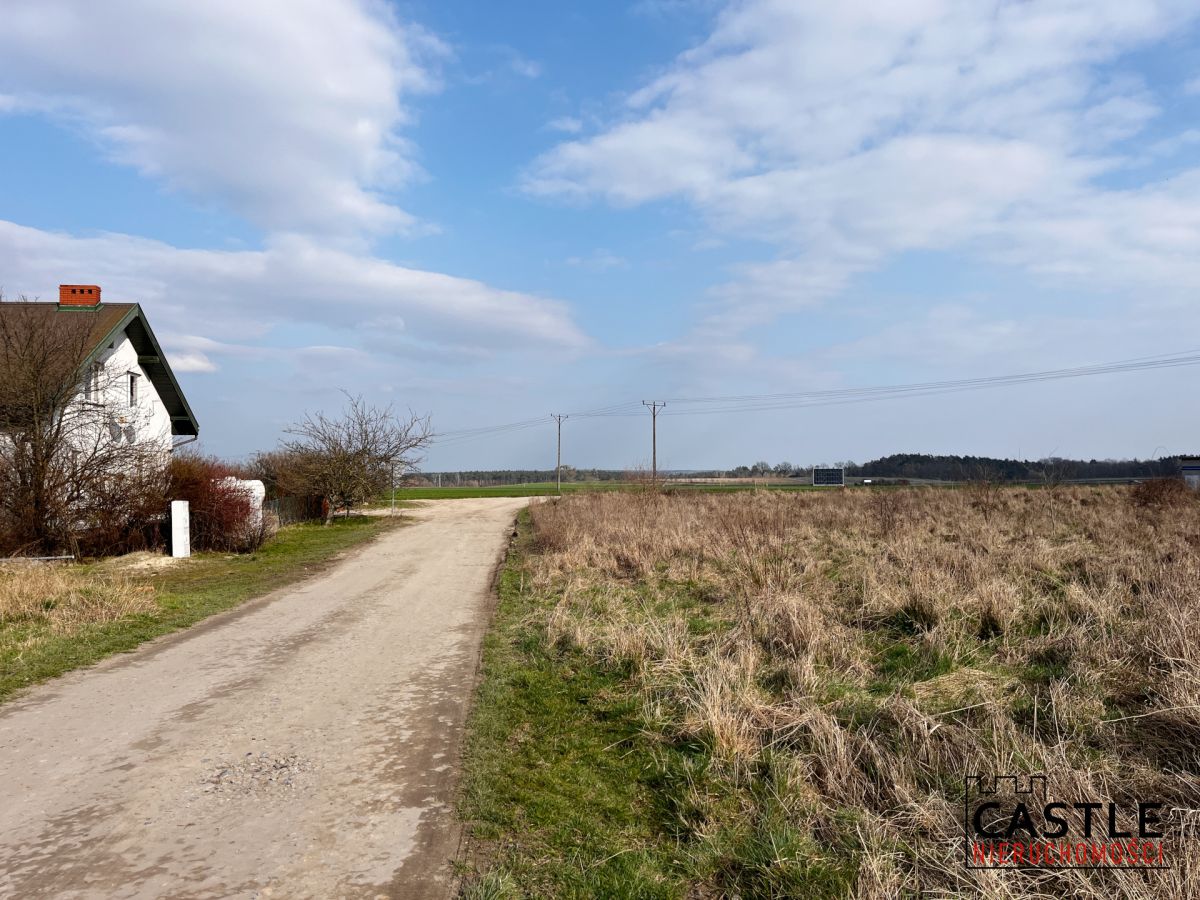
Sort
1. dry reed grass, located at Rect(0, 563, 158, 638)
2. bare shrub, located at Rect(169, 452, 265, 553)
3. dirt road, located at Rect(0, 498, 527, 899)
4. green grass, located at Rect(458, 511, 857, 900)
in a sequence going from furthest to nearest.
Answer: bare shrub, located at Rect(169, 452, 265, 553) < dry reed grass, located at Rect(0, 563, 158, 638) < dirt road, located at Rect(0, 498, 527, 899) < green grass, located at Rect(458, 511, 857, 900)

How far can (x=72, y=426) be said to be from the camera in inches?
707

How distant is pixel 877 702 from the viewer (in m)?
5.80

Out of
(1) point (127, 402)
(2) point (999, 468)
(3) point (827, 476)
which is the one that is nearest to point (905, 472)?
(3) point (827, 476)

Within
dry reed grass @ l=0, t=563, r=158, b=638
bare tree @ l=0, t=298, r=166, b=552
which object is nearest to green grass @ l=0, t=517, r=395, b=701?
dry reed grass @ l=0, t=563, r=158, b=638

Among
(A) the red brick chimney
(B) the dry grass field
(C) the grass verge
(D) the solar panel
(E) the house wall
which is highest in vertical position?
(A) the red brick chimney

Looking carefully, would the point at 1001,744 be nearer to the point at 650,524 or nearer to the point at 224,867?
the point at 224,867

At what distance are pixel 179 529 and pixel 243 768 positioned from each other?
52.4 feet

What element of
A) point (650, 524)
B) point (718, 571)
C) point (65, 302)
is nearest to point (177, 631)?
point (718, 571)

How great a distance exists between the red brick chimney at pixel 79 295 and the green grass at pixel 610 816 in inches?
981

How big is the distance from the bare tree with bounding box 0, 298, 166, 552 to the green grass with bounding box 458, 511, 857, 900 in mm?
15260

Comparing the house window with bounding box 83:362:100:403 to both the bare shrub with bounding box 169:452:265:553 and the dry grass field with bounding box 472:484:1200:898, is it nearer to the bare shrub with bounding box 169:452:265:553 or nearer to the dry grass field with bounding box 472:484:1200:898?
the bare shrub with bounding box 169:452:265:553

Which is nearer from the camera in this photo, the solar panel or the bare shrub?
the bare shrub

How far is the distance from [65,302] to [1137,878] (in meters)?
29.9

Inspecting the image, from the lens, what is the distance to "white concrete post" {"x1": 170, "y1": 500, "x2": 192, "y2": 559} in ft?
60.8
